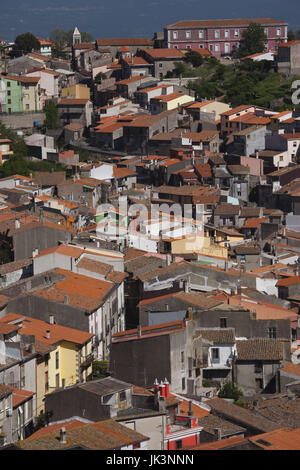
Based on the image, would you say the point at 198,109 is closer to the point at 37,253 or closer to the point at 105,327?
the point at 37,253

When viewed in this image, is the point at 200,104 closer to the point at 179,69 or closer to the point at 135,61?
the point at 179,69

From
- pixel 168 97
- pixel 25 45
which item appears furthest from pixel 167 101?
pixel 25 45

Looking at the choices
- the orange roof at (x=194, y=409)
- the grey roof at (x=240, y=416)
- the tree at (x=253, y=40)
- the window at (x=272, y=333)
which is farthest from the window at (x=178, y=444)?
the tree at (x=253, y=40)

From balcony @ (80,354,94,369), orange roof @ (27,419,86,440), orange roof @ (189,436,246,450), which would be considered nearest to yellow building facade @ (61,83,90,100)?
balcony @ (80,354,94,369)

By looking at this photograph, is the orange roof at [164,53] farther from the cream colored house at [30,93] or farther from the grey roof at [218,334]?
the grey roof at [218,334]
